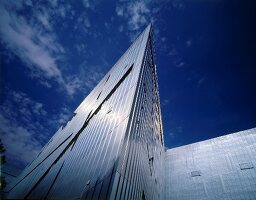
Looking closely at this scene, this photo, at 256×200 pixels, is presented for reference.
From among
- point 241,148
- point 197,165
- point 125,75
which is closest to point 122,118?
point 125,75

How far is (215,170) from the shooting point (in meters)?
11.6

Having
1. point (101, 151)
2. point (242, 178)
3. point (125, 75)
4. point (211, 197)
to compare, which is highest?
point (125, 75)

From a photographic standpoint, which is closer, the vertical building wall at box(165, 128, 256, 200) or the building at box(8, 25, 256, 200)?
the building at box(8, 25, 256, 200)

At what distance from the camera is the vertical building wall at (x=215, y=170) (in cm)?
1016

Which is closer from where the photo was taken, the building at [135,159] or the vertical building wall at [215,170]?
the building at [135,159]

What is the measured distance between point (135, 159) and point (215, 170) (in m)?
8.81

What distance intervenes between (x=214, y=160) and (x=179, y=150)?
3.34m

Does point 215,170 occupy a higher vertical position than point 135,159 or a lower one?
higher

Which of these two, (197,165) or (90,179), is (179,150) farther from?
(90,179)

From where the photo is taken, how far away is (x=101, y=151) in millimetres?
5637

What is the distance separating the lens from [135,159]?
5.69m

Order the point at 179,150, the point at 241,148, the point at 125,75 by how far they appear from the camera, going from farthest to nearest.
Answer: the point at 179,150
the point at 241,148
the point at 125,75

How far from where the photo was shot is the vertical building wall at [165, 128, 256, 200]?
33.3ft

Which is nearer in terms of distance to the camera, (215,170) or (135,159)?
(135,159)
